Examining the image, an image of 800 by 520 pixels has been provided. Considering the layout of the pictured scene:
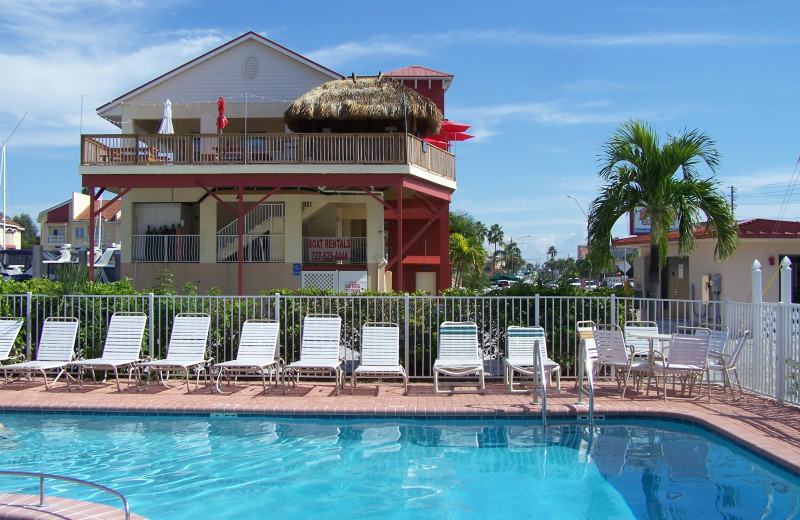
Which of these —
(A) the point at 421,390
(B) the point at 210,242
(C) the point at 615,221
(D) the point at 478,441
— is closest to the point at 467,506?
(D) the point at 478,441

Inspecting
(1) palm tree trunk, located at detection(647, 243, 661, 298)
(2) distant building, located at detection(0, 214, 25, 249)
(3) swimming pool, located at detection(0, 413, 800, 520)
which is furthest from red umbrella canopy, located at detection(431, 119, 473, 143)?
(2) distant building, located at detection(0, 214, 25, 249)

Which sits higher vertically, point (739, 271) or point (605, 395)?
point (739, 271)

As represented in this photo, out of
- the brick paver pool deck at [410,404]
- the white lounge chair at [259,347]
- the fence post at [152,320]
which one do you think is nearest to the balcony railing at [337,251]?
the fence post at [152,320]

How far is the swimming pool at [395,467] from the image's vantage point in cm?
599

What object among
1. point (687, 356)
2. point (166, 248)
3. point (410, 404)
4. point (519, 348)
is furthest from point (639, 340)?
point (166, 248)

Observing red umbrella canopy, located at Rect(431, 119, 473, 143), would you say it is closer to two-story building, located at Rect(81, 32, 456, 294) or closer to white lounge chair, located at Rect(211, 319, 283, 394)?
two-story building, located at Rect(81, 32, 456, 294)

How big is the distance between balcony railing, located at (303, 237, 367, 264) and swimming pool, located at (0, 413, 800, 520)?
13317 mm

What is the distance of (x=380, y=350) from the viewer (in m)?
10.0

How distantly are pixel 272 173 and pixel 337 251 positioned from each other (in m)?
3.95

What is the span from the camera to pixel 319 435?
8.27m

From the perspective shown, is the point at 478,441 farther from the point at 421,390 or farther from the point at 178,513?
the point at 178,513

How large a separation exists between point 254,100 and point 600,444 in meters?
18.8

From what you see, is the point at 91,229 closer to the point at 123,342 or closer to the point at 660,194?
the point at 123,342

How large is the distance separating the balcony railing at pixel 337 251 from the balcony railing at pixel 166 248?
11.9ft
